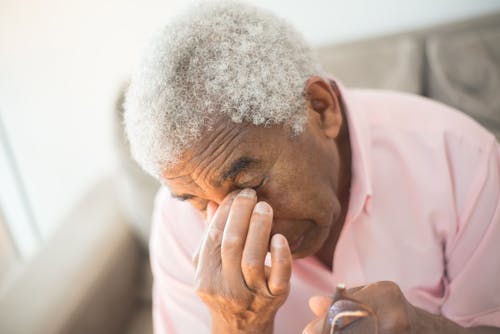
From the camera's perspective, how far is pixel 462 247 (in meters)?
1.13

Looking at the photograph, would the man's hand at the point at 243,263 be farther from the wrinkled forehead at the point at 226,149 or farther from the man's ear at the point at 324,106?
the man's ear at the point at 324,106

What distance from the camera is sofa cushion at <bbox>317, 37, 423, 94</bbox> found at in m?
1.59

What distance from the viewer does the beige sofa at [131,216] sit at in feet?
4.83

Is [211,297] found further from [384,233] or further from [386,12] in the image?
[386,12]

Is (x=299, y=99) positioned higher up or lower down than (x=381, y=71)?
higher up

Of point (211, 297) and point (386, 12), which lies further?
point (386, 12)

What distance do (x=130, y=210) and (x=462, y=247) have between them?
4.17 feet

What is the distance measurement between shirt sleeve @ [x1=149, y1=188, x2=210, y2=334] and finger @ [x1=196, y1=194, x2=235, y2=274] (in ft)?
1.25

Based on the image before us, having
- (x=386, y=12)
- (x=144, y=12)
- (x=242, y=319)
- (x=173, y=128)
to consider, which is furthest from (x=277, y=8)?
(x=242, y=319)

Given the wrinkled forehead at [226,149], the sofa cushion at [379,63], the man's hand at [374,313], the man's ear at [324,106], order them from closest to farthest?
1. the man's hand at [374,313]
2. the wrinkled forehead at [226,149]
3. the man's ear at [324,106]
4. the sofa cushion at [379,63]

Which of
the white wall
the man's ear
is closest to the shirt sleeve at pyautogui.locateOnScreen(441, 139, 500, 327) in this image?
the man's ear

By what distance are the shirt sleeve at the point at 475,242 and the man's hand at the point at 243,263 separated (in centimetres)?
54

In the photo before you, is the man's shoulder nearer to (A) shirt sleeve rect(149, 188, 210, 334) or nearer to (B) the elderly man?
(B) the elderly man

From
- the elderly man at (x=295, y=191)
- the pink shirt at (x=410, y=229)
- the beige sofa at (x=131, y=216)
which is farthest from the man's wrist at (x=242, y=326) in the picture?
the beige sofa at (x=131, y=216)
